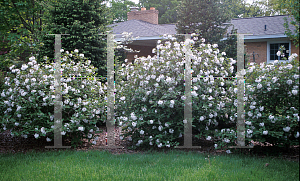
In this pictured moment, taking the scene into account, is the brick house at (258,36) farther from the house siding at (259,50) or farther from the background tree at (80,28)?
the background tree at (80,28)

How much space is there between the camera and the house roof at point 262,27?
12562 mm

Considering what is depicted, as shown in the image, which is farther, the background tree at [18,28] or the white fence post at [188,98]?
the background tree at [18,28]

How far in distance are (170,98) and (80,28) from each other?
12.3 ft

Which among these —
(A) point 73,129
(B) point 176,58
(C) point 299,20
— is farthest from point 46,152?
(C) point 299,20

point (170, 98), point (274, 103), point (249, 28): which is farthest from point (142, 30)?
point (274, 103)

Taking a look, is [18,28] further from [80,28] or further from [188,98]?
[188,98]

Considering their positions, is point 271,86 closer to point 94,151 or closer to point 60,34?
point 94,151

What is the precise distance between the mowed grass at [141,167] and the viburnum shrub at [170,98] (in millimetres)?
564

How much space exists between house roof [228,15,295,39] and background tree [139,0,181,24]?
530 inches

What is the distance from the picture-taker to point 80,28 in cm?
759

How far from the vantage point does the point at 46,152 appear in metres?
5.13

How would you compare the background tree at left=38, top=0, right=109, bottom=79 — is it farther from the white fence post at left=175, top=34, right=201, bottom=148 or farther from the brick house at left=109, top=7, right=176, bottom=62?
the brick house at left=109, top=7, right=176, bottom=62

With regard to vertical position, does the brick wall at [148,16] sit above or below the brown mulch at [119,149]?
above

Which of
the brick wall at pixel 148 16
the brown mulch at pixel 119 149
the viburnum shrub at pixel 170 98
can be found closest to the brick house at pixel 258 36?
the brick wall at pixel 148 16
